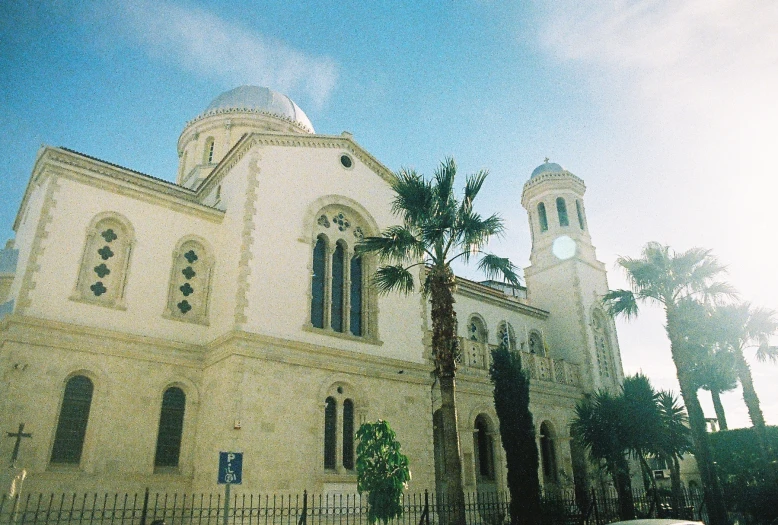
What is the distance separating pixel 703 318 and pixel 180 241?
21.6 meters

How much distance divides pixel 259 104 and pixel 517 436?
69.5 ft

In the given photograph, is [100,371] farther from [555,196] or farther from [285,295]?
[555,196]

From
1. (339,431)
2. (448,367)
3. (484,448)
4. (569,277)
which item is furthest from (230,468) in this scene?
(569,277)

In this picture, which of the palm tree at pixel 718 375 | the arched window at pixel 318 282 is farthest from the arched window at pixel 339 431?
the palm tree at pixel 718 375

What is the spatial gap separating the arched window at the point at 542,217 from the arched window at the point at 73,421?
23832mm

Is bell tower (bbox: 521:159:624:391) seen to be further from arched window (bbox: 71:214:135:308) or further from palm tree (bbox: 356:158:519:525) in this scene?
arched window (bbox: 71:214:135:308)

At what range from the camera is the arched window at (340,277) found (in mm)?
18062

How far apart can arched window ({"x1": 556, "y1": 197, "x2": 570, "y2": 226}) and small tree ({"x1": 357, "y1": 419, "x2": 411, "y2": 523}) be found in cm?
2069

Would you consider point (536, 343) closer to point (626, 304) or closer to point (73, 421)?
point (626, 304)

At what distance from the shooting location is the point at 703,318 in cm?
2427

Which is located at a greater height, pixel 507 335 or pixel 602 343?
pixel 507 335

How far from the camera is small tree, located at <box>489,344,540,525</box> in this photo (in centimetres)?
1622

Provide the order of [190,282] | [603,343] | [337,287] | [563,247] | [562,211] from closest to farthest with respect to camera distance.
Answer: [190,282] → [337,287] → [603,343] → [563,247] → [562,211]

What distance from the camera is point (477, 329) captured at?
26734 millimetres
